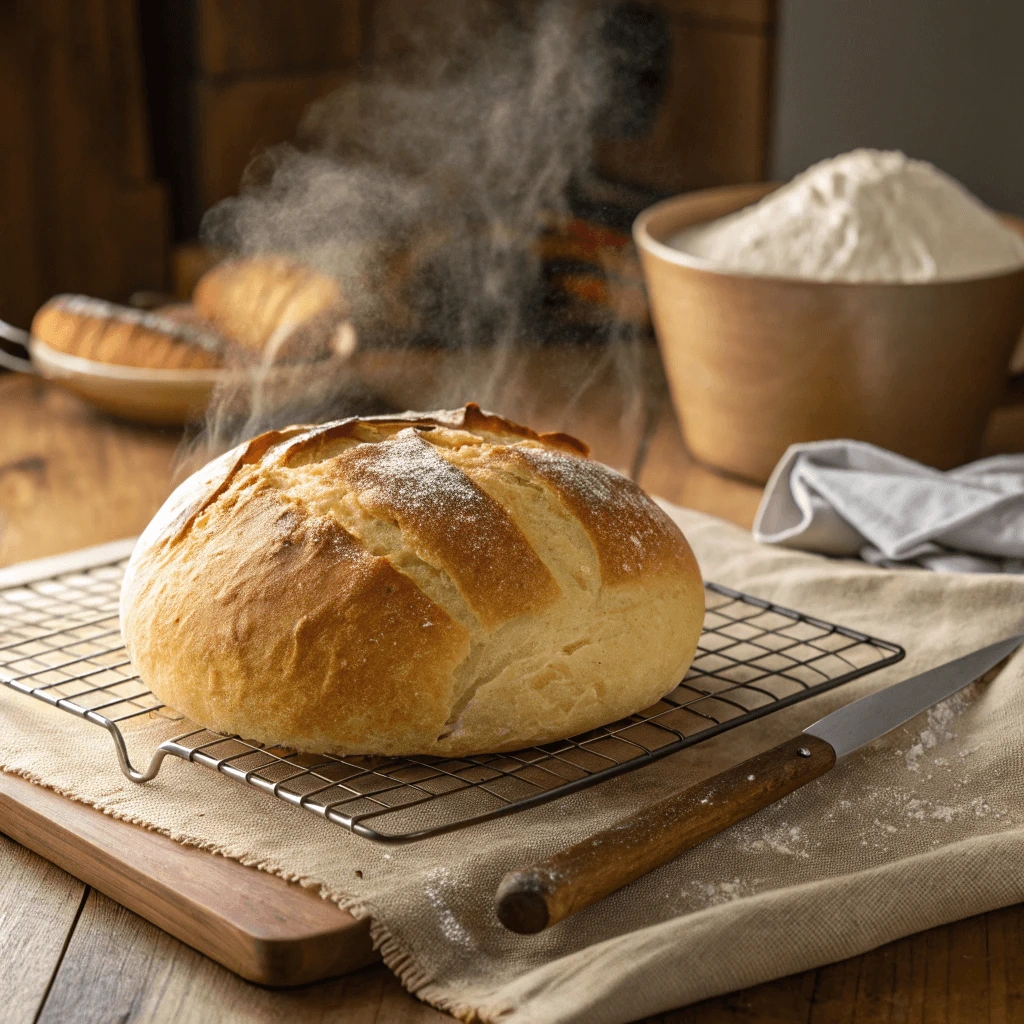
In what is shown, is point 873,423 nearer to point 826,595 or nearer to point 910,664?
point 826,595

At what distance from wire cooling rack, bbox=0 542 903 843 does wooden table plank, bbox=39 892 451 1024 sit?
11cm

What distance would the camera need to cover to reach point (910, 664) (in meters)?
1.41

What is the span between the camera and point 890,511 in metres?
1.68

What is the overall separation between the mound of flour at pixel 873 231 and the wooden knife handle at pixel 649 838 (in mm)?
994

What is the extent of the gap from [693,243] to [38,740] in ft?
4.27

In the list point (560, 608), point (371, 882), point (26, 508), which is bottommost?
point (26, 508)

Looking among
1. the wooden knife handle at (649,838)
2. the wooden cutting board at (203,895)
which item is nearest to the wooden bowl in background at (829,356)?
the wooden knife handle at (649,838)

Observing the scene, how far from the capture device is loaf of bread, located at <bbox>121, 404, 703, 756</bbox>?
1.11 meters

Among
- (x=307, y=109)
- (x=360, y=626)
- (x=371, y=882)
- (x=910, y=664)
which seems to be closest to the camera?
(x=371, y=882)

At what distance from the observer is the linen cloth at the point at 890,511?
64.4 inches

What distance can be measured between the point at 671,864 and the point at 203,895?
339mm

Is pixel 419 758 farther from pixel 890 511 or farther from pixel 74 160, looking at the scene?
pixel 74 160

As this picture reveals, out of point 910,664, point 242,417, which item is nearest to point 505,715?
point 910,664

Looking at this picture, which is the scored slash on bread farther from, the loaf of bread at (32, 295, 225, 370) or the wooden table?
the wooden table
